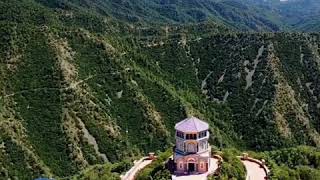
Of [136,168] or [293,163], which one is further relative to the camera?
[293,163]

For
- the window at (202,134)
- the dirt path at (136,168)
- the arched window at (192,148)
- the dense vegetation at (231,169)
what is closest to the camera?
the dense vegetation at (231,169)

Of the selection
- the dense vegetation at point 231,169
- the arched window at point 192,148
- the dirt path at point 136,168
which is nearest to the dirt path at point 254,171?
the dense vegetation at point 231,169

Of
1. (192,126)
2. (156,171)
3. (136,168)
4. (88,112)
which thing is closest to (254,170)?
(192,126)

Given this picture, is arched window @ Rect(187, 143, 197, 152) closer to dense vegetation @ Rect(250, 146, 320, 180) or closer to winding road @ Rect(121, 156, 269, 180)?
winding road @ Rect(121, 156, 269, 180)

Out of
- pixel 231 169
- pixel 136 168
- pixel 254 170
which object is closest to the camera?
pixel 231 169

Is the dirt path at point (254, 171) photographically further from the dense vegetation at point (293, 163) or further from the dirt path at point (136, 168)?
the dirt path at point (136, 168)

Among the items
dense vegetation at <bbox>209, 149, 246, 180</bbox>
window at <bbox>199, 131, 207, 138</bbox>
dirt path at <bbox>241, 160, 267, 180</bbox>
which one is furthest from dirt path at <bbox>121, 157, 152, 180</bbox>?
dirt path at <bbox>241, 160, 267, 180</bbox>

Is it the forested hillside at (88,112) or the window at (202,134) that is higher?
the window at (202,134)

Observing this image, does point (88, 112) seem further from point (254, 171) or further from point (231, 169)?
point (231, 169)

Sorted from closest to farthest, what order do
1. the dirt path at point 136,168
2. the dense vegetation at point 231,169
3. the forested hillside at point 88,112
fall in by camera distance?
the dense vegetation at point 231,169, the dirt path at point 136,168, the forested hillside at point 88,112
